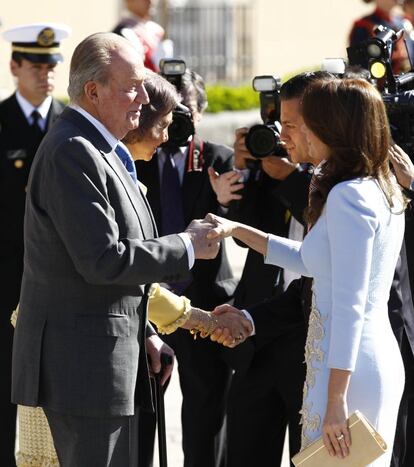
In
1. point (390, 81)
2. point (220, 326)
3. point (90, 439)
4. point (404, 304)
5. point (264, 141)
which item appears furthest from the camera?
point (264, 141)

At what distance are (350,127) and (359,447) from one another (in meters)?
0.83

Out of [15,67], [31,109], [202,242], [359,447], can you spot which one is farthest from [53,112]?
[359,447]

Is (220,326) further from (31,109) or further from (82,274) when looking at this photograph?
(31,109)

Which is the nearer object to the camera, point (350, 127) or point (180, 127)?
point (350, 127)

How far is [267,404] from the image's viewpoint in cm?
416

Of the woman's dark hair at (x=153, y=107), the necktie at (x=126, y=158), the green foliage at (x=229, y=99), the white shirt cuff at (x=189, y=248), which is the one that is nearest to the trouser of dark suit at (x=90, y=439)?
the white shirt cuff at (x=189, y=248)

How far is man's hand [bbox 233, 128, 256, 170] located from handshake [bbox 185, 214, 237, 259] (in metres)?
0.90

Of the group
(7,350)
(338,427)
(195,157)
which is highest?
(195,157)

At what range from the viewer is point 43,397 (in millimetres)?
3199

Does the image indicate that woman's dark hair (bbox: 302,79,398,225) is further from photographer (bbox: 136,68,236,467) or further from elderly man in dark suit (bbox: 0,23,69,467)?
elderly man in dark suit (bbox: 0,23,69,467)

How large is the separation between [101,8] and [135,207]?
12298 mm

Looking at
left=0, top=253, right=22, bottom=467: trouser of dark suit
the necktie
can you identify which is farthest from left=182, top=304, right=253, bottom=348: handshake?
left=0, top=253, right=22, bottom=467: trouser of dark suit

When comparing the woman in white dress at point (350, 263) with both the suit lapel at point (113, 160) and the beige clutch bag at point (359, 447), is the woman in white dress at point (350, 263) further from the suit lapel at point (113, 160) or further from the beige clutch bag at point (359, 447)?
the suit lapel at point (113, 160)

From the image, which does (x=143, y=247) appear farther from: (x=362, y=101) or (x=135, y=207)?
(x=362, y=101)
